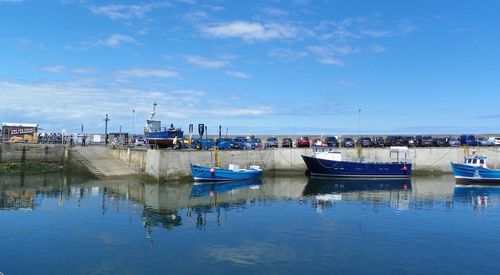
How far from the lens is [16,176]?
4534cm

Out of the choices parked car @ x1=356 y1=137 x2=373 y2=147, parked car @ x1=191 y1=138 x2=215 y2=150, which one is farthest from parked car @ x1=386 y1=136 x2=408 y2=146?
parked car @ x1=191 y1=138 x2=215 y2=150

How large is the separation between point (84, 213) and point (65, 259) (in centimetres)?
1020

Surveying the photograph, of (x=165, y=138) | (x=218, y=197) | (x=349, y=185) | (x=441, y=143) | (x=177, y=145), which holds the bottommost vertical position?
(x=218, y=197)

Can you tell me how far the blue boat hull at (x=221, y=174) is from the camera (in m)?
42.4

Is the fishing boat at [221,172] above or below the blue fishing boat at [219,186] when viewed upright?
above

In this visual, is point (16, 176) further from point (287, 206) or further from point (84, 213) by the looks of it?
point (287, 206)

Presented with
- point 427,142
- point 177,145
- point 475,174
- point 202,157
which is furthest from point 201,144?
point 427,142

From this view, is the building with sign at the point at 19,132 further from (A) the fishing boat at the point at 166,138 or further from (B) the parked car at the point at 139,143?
(A) the fishing boat at the point at 166,138

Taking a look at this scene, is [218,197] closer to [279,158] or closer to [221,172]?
[221,172]

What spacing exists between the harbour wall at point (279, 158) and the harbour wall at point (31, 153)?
8302 millimetres

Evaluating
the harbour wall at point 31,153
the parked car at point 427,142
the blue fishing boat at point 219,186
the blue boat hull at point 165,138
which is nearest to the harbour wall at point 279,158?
the blue boat hull at point 165,138

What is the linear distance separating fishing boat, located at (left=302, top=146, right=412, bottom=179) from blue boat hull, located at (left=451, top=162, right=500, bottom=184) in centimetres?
564

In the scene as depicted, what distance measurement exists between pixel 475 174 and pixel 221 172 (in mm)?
25152

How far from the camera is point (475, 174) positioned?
45188 mm
